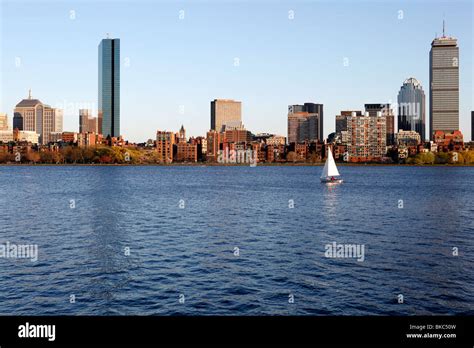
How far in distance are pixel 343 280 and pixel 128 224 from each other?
101 feet

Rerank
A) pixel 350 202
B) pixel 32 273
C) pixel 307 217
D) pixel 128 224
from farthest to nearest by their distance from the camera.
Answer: pixel 350 202 < pixel 307 217 < pixel 128 224 < pixel 32 273

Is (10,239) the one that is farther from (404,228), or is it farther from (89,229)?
(404,228)

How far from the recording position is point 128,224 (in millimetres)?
52000

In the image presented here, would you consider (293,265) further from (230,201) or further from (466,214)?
(230,201)

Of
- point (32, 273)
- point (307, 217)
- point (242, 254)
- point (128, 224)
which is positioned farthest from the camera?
point (307, 217)

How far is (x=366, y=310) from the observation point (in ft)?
72.0

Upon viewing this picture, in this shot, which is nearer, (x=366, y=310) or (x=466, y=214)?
(x=366, y=310)

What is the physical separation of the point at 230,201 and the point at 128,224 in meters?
30.4

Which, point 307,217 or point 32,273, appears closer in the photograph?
point 32,273

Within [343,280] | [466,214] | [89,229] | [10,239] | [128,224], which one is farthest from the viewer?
[466,214]

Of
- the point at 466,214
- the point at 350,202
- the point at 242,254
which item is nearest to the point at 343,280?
the point at 242,254
